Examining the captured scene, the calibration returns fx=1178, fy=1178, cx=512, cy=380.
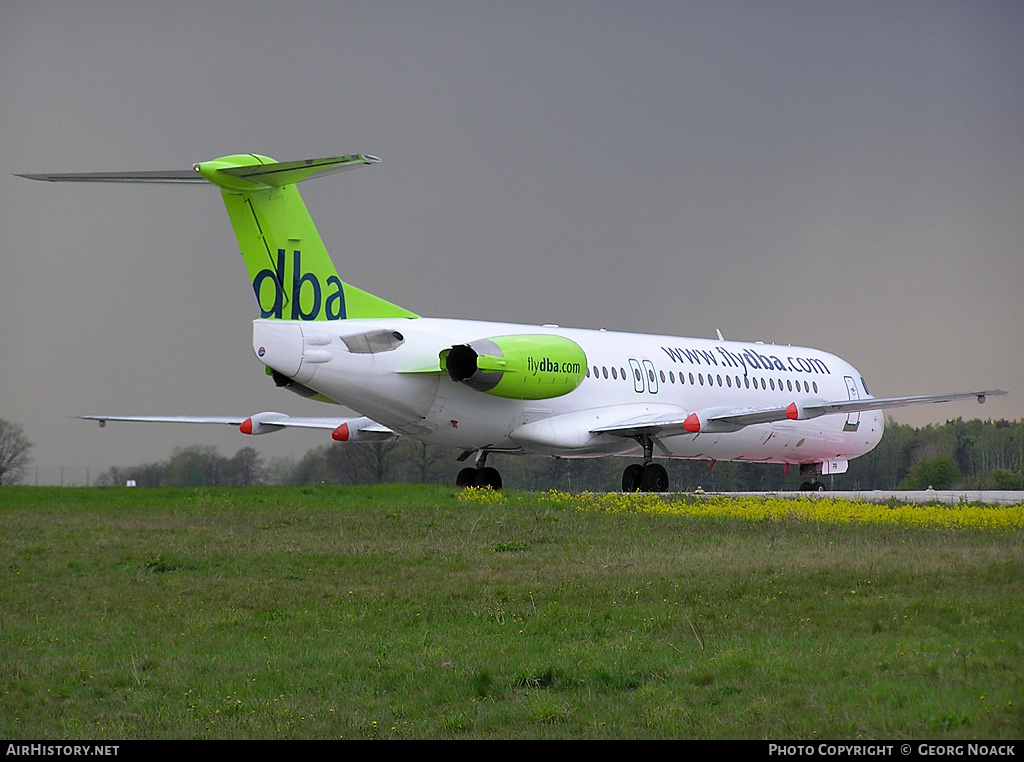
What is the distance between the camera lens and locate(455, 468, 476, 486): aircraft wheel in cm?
2942

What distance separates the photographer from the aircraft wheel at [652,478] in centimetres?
2912

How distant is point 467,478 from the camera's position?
1161 inches

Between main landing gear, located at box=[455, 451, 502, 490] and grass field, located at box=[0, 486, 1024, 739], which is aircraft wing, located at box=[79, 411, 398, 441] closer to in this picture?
main landing gear, located at box=[455, 451, 502, 490]

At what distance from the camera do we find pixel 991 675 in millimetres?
8383

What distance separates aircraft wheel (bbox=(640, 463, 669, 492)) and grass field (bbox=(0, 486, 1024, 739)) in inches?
394

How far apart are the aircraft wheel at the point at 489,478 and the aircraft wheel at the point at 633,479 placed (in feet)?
10.4

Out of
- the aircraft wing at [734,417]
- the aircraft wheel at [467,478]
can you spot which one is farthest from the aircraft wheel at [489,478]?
the aircraft wing at [734,417]

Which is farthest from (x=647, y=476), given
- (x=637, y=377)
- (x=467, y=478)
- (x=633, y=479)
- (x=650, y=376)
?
(x=467, y=478)

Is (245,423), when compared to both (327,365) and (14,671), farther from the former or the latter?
(14,671)

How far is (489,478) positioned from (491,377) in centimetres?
498

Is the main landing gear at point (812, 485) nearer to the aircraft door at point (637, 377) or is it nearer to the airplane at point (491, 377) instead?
the airplane at point (491, 377)

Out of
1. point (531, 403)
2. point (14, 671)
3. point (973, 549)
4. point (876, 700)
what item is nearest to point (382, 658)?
point (14, 671)

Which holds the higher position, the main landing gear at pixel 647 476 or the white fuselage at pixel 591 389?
the white fuselage at pixel 591 389
